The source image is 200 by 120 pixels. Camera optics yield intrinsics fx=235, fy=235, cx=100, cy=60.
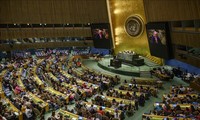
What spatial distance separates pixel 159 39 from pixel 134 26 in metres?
7.26

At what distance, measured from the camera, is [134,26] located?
2892 cm

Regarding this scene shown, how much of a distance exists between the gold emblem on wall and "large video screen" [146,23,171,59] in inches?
179

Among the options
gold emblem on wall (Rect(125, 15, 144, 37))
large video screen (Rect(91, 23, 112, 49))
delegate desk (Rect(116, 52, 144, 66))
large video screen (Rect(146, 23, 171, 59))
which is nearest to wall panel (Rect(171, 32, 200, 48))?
large video screen (Rect(146, 23, 171, 59))

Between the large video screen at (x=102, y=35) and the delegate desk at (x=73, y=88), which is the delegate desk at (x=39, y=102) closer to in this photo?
the delegate desk at (x=73, y=88)

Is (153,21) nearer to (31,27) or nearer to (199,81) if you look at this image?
(199,81)

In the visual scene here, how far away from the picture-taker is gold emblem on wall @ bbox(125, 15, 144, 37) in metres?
28.3

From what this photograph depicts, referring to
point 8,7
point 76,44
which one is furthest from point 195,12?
point 76,44

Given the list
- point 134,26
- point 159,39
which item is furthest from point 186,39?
point 134,26

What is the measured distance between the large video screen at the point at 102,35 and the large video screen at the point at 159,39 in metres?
7.96

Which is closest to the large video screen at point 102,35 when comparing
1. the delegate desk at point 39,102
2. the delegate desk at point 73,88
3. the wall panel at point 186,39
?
the wall panel at point 186,39

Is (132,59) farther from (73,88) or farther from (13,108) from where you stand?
(13,108)

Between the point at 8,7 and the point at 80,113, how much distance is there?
19.0 m

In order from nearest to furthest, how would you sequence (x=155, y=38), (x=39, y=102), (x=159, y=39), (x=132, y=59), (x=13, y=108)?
(x=13, y=108) → (x=39, y=102) → (x=159, y=39) → (x=155, y=38) → (x=132, y=59)

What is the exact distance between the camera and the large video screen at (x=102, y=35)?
30.7 m
